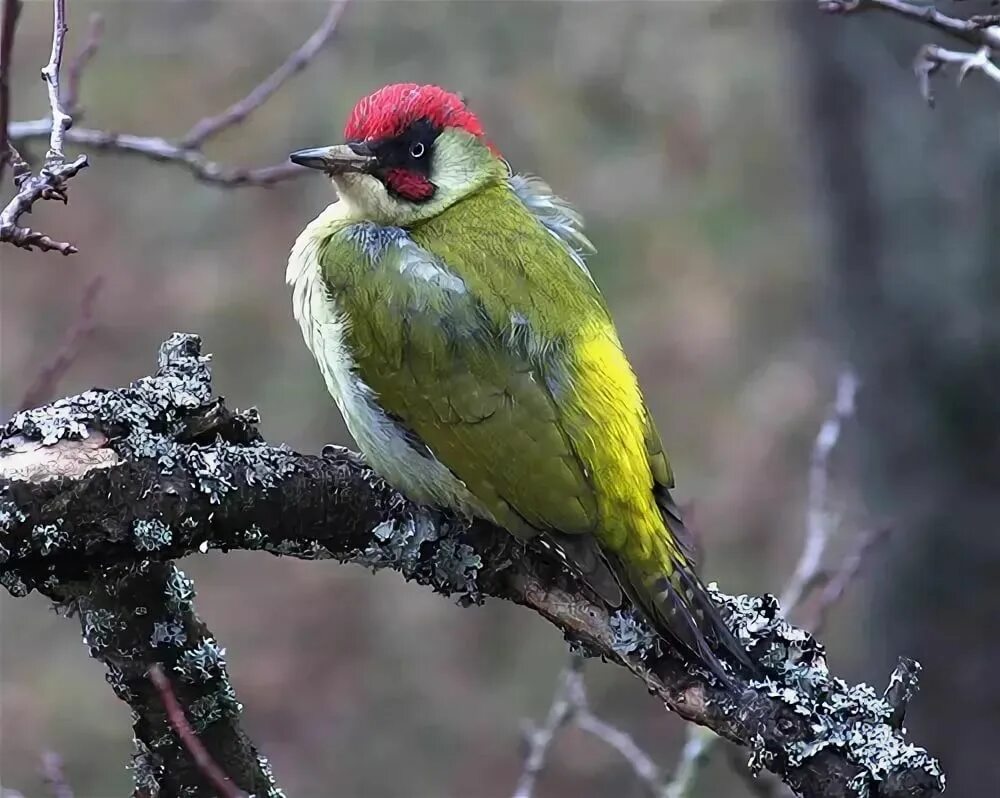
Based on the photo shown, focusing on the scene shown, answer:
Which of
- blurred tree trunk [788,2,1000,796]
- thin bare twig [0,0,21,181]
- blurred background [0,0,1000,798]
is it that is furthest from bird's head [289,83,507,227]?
blurred background [0,0,1000,798]

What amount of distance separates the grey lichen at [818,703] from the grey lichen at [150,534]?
1.05 m

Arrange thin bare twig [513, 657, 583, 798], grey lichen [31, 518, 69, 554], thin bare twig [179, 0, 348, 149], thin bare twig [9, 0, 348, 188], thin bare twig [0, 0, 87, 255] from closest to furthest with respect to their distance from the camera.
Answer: thin bare twig [0, 0, 87, 255]
grey lichen [31, 518, 69, 554]
thin bare twig [513, 657, 583, 798]
thin bare twig [9, 0, 348, 188]
thin bare twig [179, 0, 348, 149]

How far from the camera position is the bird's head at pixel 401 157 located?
11.1ft

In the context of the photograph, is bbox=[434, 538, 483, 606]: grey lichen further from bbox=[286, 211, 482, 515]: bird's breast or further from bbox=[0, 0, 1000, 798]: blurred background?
bbox=[0, 0, 1000, 798]: blurred background

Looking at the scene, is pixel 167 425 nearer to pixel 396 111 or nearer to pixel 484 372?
pixel 484 372

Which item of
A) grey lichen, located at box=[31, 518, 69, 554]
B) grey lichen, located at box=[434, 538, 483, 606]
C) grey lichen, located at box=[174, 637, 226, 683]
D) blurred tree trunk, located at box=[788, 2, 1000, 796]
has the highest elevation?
blurred tree trunk, located at box=[788, 2, 1000, 796]

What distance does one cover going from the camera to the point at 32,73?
10656 mm

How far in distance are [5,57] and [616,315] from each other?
24.7ft

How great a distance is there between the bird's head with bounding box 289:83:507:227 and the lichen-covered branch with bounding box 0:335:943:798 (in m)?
Result: 0.90

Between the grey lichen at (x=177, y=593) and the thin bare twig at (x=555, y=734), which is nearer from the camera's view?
the grey lichen at (x=177, y=593)

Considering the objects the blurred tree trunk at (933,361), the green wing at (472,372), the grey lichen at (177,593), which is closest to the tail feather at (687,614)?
the green wing at (472,372)

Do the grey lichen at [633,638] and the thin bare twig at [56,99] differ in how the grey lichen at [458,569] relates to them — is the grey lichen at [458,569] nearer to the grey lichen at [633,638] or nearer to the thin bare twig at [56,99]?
the grey lichen at [633,638]

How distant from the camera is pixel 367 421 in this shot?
3043 mm

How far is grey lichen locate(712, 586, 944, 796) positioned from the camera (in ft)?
7.47
